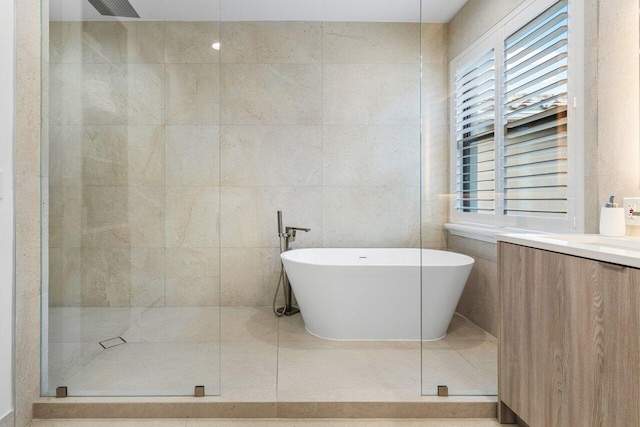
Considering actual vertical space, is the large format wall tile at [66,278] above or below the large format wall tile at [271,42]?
below

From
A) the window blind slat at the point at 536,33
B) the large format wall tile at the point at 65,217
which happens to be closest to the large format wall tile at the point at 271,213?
the large format wall tile at the point at 65,217

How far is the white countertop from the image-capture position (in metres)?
1.18

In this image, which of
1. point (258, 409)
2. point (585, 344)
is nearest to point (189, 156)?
point (258, 409)

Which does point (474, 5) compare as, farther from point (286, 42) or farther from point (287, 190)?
point (287, 190)

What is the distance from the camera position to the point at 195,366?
6.73 feet

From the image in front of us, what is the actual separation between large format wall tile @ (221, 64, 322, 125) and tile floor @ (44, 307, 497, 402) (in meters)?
1.93

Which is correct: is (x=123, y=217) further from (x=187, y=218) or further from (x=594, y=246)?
(x=594, y=246)

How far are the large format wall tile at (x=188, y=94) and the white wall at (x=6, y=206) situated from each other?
0.67 metres

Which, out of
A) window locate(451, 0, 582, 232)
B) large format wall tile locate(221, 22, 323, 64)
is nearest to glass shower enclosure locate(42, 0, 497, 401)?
window locate(451, 0, 582, 232)

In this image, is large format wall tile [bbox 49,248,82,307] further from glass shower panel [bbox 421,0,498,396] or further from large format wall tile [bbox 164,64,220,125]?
glass shower panel [bbox 421,0,498,396]

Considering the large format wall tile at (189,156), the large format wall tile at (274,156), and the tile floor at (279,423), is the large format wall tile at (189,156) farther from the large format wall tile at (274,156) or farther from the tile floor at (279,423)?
the large format wall tile at (274,156)

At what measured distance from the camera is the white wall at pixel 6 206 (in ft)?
5.68

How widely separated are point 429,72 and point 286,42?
1790 millimetres

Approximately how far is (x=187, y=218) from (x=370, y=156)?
1.88 metres
